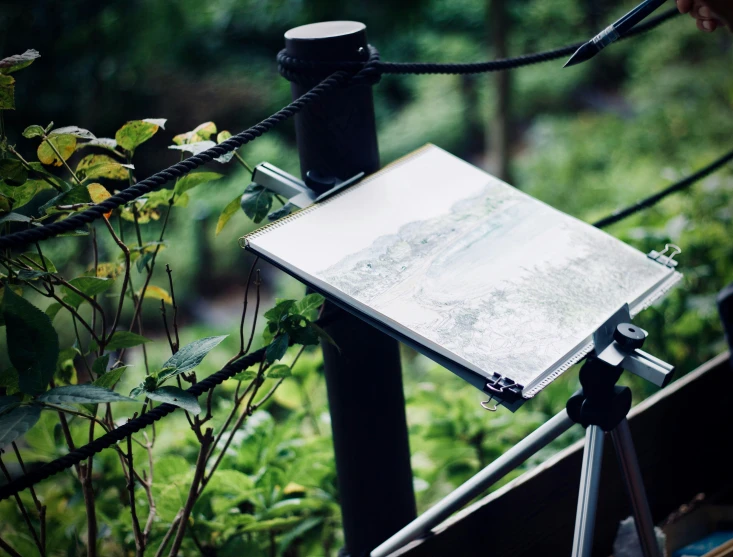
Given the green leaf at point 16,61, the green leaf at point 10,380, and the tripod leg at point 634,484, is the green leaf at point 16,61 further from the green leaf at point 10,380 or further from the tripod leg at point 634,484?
the tripod leg at point 634,484

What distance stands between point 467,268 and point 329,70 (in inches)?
14.2

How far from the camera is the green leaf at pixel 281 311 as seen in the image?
90 centimetres

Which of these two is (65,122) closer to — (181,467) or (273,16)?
(273,16)

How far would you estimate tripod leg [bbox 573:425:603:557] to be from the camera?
32.4 inches

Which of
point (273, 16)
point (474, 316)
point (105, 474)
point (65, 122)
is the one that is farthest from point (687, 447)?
point (273, 16)

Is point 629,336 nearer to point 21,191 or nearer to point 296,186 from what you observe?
point 296,186

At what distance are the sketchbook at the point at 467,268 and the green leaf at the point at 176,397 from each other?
0.20 meters

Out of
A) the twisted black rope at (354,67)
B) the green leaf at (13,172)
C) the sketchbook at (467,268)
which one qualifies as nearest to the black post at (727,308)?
the sketchbook at (467,268)

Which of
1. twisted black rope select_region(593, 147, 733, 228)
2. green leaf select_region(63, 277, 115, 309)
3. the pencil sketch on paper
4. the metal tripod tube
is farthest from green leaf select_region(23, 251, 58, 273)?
twisted black rope select_region(593, 147, 733, 228)

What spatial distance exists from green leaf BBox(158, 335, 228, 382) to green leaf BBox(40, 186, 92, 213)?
0.24m

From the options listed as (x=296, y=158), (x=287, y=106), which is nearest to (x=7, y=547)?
(x=287, y=106)

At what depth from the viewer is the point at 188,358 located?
0.80 metres

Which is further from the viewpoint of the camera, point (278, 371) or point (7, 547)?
point (278, 371)

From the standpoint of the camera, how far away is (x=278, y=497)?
49.6 inches
